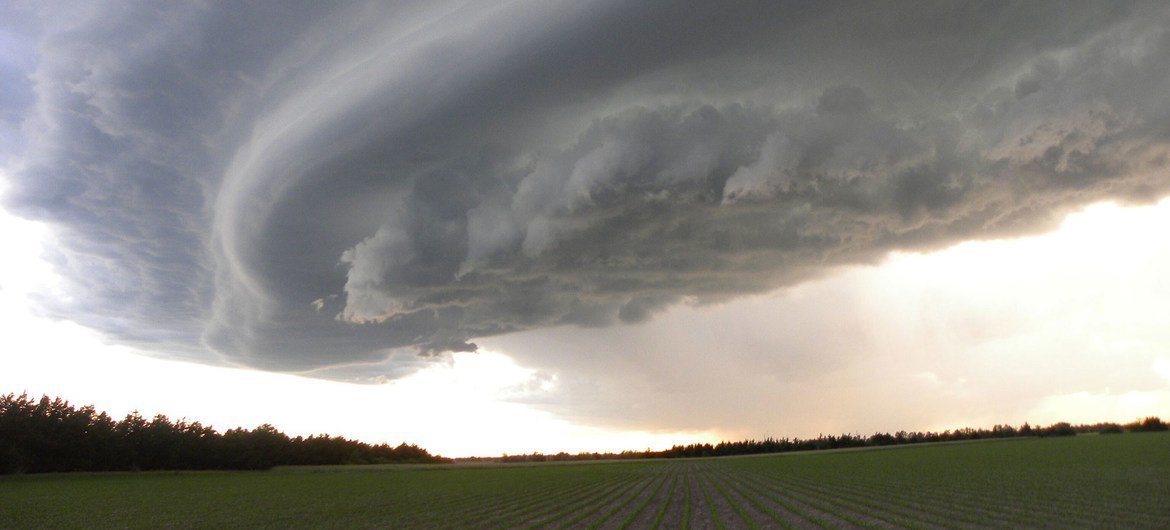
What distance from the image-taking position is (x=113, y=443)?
110 metres

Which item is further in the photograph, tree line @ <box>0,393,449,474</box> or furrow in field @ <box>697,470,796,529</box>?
tree line @ <box>0,393,449,474</box>

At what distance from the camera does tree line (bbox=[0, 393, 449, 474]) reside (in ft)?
310

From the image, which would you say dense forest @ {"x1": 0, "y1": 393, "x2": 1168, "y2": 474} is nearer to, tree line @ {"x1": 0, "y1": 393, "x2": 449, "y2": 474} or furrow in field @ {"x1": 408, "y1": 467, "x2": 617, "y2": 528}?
tree line @ {"x1": 0, "y1": 393, "x2": 449, "y2": 474}

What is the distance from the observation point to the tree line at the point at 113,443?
94.6m

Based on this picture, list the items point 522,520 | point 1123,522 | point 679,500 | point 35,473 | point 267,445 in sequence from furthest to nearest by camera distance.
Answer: point 267,445, point 35,473, point 679,500, point 522,520, point 1123,522

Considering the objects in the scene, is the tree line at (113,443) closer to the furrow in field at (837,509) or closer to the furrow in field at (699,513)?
the furrow in field at (699,513)

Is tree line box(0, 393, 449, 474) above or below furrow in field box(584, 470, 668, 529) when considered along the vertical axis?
above

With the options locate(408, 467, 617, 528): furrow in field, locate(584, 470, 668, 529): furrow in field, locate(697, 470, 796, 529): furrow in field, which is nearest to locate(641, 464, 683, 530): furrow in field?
locate(584, 470, 668, 529): furrow in field

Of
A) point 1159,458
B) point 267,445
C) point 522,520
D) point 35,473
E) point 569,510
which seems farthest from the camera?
point 267,445

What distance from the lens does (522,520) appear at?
126 feet

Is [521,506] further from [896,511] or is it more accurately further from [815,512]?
[896,511]

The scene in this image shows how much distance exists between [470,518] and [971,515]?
25.5 metres

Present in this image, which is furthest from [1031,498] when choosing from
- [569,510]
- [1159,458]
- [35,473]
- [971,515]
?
[35,473]

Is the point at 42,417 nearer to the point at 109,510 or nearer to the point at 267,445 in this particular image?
the point at 267,445
